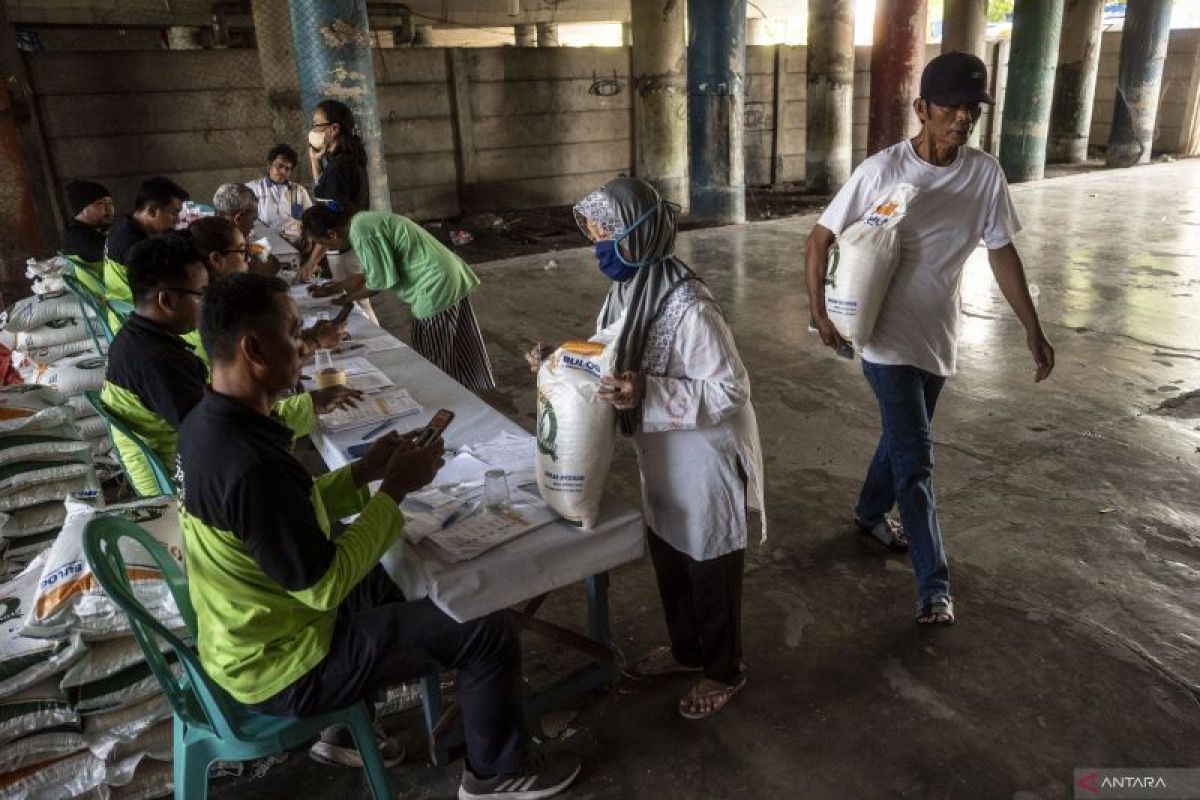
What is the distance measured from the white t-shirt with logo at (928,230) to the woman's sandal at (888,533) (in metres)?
0.82

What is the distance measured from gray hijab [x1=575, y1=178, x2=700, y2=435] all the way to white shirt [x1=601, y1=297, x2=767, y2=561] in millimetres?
78

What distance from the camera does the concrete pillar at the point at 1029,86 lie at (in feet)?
42.2

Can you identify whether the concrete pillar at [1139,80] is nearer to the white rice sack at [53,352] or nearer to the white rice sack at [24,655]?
the white rice sack at [53,352]

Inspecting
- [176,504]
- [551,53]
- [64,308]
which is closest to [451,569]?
[176,504]

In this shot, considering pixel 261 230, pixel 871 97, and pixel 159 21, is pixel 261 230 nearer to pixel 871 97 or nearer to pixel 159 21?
pixel 871 97

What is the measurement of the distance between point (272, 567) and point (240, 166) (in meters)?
9.63

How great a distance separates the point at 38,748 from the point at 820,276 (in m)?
2.62

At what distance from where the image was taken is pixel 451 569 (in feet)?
6.15

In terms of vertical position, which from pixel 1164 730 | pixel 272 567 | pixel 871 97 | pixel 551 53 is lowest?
pixel 1164 730

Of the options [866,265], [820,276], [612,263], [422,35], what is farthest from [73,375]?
[422,35]

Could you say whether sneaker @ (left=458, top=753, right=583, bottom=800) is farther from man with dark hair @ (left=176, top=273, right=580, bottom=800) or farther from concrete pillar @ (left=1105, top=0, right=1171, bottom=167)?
concrete pillar @ (left=1105, top=0, right=1171, bottom=167)

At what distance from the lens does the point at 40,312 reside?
4602 millimetres

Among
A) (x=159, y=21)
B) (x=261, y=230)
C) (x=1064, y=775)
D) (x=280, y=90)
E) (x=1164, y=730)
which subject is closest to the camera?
(x=1064, y=775)

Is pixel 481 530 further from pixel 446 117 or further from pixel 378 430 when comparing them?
pixel 446 117
